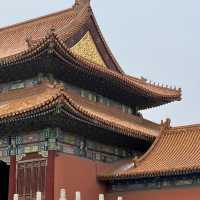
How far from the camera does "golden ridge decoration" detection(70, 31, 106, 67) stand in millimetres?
29109

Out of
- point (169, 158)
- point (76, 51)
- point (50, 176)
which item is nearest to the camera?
point (50, 176)

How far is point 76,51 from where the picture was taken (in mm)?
28812

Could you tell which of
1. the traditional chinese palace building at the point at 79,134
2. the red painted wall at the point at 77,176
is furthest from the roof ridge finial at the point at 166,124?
the red painted wall at the point at 77,176

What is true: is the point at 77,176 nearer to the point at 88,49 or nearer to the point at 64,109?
the point at 64,109

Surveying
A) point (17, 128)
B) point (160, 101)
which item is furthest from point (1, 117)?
point (160, 101)

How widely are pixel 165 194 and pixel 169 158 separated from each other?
1.76 meters

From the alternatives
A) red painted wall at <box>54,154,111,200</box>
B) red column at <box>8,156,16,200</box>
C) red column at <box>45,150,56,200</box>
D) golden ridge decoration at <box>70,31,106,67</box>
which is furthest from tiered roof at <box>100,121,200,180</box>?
golden ridge decoration at <box>70,31,106,67</box>

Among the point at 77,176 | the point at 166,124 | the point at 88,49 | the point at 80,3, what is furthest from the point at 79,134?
the point at 80,3

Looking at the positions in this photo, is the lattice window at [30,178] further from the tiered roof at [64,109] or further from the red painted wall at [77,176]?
the tiered roof at [64,109]

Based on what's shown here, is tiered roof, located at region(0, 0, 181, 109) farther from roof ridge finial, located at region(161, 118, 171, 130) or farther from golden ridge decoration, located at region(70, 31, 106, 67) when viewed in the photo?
roof ridge finial, located at region(161, 118, 171, 130)

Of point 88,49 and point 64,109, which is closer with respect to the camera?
point 64,109

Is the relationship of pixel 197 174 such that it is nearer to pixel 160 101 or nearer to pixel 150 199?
pixel 150 199

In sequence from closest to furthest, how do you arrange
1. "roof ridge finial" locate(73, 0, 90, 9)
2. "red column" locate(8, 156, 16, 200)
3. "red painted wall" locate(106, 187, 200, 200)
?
1. "red painted wall" locate(106, 187, 200, 200)
2. "red column" locate(8, 156, 16, 200)
3. "roof ridge finial" locate(73, 0, 90, 9)

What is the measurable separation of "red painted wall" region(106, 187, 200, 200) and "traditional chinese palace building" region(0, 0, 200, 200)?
41mm
